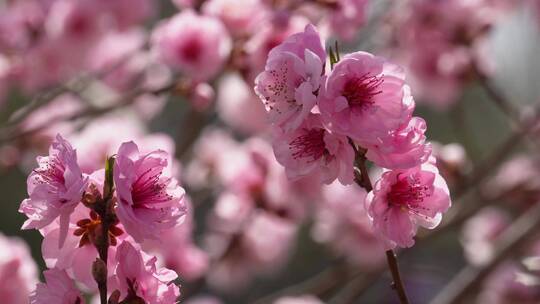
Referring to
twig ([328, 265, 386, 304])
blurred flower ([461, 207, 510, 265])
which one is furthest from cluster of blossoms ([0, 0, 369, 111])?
blurred flower ([461, 207, 510, 265])

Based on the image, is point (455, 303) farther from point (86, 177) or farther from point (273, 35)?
point (86, 177)

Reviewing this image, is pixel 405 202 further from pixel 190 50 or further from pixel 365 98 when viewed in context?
pixel 190 50

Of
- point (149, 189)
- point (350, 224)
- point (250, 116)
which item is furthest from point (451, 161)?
point (149, 189)

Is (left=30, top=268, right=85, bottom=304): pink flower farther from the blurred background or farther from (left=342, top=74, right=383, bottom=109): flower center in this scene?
the blurred background

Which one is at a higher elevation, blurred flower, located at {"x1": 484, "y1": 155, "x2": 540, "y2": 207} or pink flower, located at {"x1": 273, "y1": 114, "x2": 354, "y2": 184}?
pink flower, located at {"x1": 273, "y1": 114, "x2": 354, "y2": 184}

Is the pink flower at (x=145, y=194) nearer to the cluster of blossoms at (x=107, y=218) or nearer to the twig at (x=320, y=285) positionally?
the cluster of blossoms at (x=107, y=218)

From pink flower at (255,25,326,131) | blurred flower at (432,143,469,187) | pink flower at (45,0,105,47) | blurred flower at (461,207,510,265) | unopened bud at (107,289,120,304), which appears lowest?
blurred flower at (461,207,510,265)
